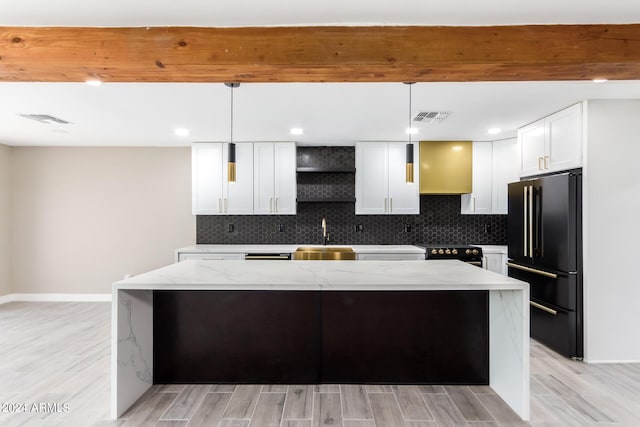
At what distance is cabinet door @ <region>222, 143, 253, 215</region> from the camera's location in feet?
15.6

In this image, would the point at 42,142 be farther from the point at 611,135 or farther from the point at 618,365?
the point at 618,365

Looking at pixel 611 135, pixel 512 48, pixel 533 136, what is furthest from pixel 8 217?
pixel 611 135

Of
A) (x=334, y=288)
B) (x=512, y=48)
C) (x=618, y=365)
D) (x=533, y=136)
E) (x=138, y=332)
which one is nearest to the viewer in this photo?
(x=512, y=48)

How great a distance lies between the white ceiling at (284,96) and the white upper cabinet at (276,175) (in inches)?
7.9

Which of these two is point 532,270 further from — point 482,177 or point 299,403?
point 299,403

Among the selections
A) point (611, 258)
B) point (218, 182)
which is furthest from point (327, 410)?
point (218, 182)

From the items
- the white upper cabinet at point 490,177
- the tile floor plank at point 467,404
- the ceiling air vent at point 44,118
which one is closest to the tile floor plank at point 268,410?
the tile floor plank at point 467,404

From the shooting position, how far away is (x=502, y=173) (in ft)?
15.4

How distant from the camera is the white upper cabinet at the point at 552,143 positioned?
314cm

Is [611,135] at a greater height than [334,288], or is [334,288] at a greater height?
[611,135]

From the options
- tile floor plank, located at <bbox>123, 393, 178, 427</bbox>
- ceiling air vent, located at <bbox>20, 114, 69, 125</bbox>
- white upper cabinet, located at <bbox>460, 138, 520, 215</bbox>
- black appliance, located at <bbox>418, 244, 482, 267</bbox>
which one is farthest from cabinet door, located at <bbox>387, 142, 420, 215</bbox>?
ceiling air vent, located at <bbox>20, 114, 69, 125</bbox>

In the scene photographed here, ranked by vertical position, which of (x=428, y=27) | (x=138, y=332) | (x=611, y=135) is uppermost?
(x=428, y=27)

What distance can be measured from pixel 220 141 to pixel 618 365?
191 inches

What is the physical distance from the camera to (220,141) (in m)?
4.76
